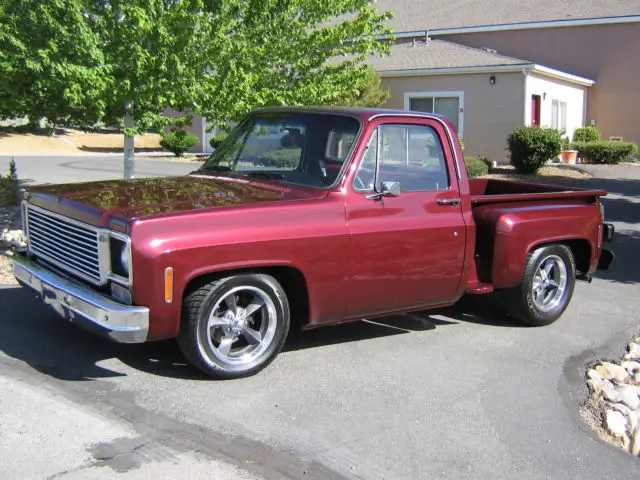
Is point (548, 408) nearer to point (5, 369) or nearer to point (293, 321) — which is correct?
point (293, 321)

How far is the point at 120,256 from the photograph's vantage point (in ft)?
14.3

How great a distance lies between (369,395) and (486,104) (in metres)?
21.1

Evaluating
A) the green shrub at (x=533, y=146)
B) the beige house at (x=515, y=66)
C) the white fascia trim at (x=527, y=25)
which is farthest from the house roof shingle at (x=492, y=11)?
the green shrub at (x=533, y=146)

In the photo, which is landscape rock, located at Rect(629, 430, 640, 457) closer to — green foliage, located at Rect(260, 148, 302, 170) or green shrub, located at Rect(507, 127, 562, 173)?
green foliage, located at Rect(260, 148, 302, 170)

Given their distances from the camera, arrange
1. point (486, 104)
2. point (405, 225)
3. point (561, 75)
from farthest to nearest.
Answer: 1. point (561, 75)
2. point (486, 104)
3. point (405, 225)

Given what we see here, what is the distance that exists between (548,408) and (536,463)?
0.83 meters

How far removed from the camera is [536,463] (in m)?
3.93

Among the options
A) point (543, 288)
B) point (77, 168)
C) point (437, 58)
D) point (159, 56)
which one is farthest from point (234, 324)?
point (437, 58)

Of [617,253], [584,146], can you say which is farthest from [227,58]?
[584,146]

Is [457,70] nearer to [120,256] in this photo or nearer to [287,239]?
[287,239]

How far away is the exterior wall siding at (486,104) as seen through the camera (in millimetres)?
Result: 23844

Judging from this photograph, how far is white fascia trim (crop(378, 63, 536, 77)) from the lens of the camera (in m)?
→ 23.4

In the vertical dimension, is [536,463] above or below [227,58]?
below

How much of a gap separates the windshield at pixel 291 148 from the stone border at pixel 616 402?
2.46 meters
